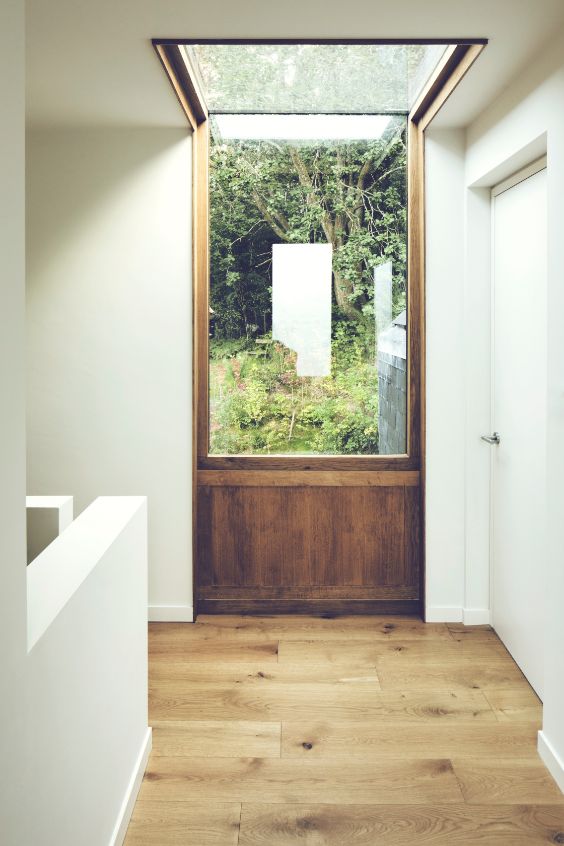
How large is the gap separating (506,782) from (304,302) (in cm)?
229

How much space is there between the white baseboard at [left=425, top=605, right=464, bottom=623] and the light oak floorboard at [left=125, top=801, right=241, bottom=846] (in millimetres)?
1674

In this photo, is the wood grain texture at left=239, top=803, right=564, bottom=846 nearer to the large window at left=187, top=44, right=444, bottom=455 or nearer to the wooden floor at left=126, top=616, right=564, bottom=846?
the wooden floor at left=126, top=616, right=564, bottom=846

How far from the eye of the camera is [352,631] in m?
3.36

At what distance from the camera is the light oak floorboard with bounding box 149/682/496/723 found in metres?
2.57

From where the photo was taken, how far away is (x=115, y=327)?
11.4 feet

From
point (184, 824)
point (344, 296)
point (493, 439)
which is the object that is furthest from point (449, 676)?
point (344, 296)

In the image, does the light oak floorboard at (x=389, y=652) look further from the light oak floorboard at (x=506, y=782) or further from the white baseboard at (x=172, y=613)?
the light oak floorboard at (x=506, y=782)

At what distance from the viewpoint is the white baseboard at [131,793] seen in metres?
1.86

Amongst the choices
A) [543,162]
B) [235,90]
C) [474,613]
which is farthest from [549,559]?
[235,90]

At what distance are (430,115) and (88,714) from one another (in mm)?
2879

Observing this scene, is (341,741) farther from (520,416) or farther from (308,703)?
(520,416)

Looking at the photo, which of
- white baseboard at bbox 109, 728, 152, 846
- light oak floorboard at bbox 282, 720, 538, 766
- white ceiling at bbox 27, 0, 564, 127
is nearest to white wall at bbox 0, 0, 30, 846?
white baseboard at bbox 109, 728, 152, 846

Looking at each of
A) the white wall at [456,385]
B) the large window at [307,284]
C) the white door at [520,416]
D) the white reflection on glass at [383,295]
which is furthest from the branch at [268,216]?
the white door at [520,416]

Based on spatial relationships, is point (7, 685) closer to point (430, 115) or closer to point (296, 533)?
point (296, 533)
